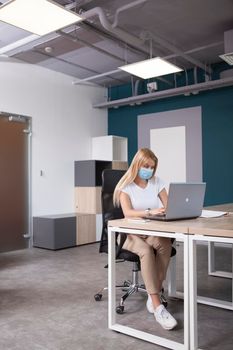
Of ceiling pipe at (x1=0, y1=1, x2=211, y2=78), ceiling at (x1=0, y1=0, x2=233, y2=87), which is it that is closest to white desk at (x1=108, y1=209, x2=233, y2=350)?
ceiling pipe at (x1=0, y1=1, x2=211, y2=78)

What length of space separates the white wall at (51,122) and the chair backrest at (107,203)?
3143mm

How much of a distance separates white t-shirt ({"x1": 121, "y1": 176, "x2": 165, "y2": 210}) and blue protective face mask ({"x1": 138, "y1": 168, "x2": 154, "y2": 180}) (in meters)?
0.09

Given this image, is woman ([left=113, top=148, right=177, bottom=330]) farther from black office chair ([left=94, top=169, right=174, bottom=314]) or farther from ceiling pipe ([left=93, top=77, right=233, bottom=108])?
ceiling pipe ([left=93, top=77, right=233, bottom=108])

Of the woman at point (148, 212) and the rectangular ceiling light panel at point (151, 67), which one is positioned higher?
the rectangular ceiling light panel at point (151, 67)

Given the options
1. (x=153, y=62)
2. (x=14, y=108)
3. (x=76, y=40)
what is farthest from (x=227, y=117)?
(x=14, y=108)

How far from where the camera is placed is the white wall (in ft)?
19.5

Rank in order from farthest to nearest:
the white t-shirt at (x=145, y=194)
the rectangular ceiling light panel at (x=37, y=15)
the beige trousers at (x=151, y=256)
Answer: the rectangular ceiling light panel at (x=37, y=15) → the white t-shirt at (x=145, y=194) → the beige trousers at (x=151, y=256)

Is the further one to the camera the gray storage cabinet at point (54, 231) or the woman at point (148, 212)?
the gray storage cabinet at point (54, 231)

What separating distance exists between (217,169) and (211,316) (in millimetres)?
3946

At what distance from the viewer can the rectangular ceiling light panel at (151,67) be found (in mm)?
4700

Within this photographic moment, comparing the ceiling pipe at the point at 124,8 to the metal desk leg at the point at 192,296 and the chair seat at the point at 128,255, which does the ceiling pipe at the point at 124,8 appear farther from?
the metal desk leg at the point at 192,296

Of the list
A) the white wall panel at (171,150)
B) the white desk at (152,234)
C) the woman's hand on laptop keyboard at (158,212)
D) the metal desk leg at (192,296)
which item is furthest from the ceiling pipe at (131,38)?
the metal desk leg at (192,296)

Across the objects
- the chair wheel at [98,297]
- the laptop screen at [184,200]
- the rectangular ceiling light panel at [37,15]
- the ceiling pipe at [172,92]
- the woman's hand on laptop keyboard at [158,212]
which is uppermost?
the rectangular ceiling light panel at [37,15]

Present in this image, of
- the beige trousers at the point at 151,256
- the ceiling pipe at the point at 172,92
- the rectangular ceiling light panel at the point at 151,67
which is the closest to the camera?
the beige trousers at the point at 151,256
